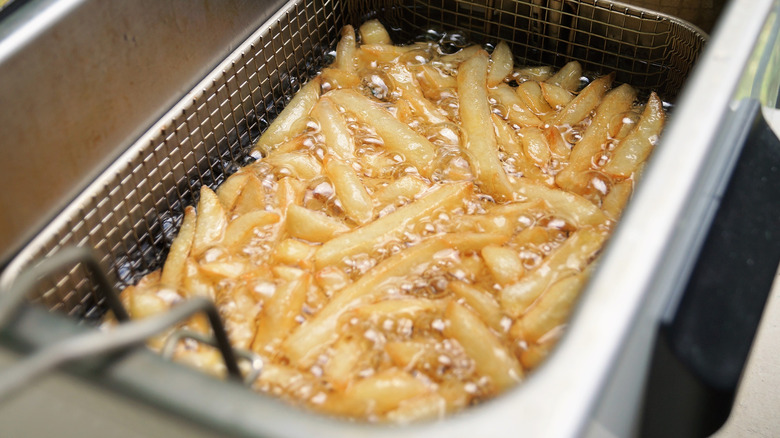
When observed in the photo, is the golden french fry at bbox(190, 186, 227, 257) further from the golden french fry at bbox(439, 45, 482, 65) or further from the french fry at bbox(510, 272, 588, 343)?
the golden french fry at bbox(439, 45, 482, 65)

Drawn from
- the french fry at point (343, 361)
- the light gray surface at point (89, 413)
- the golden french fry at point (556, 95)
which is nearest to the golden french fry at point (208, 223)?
the french fry at point (343, 361)

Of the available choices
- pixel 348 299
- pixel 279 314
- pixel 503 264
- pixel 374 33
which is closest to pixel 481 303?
pixel 503 264

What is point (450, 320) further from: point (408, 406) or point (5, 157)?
point (5, 157)

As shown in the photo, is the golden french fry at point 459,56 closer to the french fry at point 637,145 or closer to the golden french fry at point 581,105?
the golden french fry at point 581,105

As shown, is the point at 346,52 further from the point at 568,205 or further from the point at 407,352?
the point at 407,352

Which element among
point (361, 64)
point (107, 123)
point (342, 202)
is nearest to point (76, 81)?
point (107, 123)
